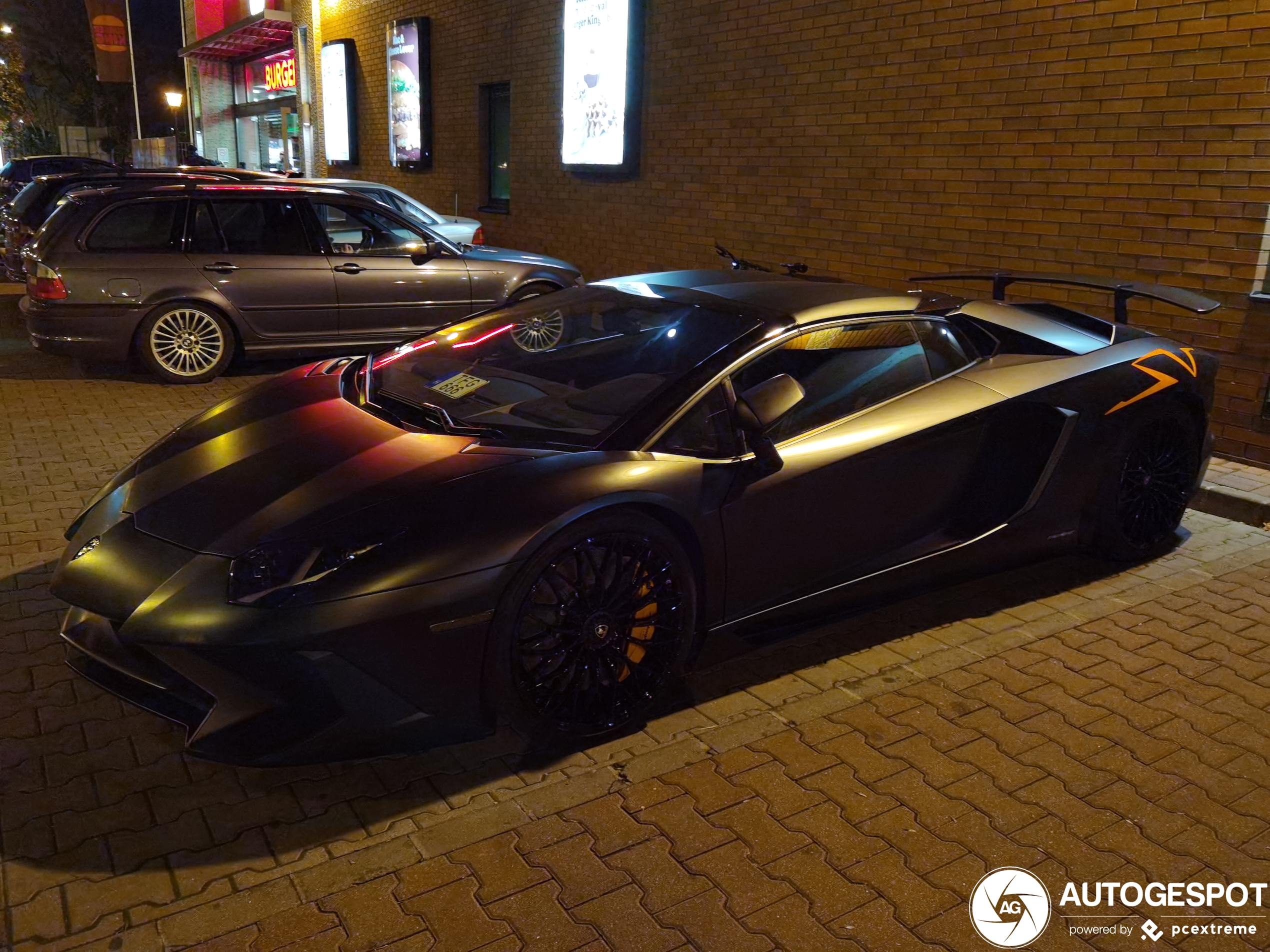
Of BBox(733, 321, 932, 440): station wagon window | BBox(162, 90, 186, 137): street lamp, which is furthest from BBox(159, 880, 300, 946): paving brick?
BBox(162, 90, 186, 137): street lamp

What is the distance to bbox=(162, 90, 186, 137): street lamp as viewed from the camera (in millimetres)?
30953

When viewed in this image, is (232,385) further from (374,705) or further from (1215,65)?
(1215,65)

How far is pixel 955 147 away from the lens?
8391mm

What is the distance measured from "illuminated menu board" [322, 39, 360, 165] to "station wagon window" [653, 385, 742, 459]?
1725cm

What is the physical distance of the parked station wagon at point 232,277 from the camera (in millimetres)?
8070

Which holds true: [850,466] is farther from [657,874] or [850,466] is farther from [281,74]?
[281,74]

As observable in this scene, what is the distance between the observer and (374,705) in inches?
112

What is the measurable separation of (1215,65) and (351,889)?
23.0 ft

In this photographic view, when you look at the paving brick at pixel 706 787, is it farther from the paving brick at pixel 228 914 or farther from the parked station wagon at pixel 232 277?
the parked station wagon at pixel 232 277

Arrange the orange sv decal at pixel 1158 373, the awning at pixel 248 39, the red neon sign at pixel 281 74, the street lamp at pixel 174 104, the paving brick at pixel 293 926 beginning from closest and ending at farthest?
the paving brick at pixel 293 926
the orange sv decal at pixel 1158 373
the awning at pixel 248 39
the red neon sign at pixel 281 74
the street lamp at pixel 174 104

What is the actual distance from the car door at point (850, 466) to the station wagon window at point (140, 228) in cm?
638

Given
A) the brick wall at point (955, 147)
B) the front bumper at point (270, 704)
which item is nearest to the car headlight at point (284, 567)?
the front bumper at point (270, 704)

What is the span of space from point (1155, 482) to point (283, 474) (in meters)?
4.01

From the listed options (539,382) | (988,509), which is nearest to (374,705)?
(539,382)
